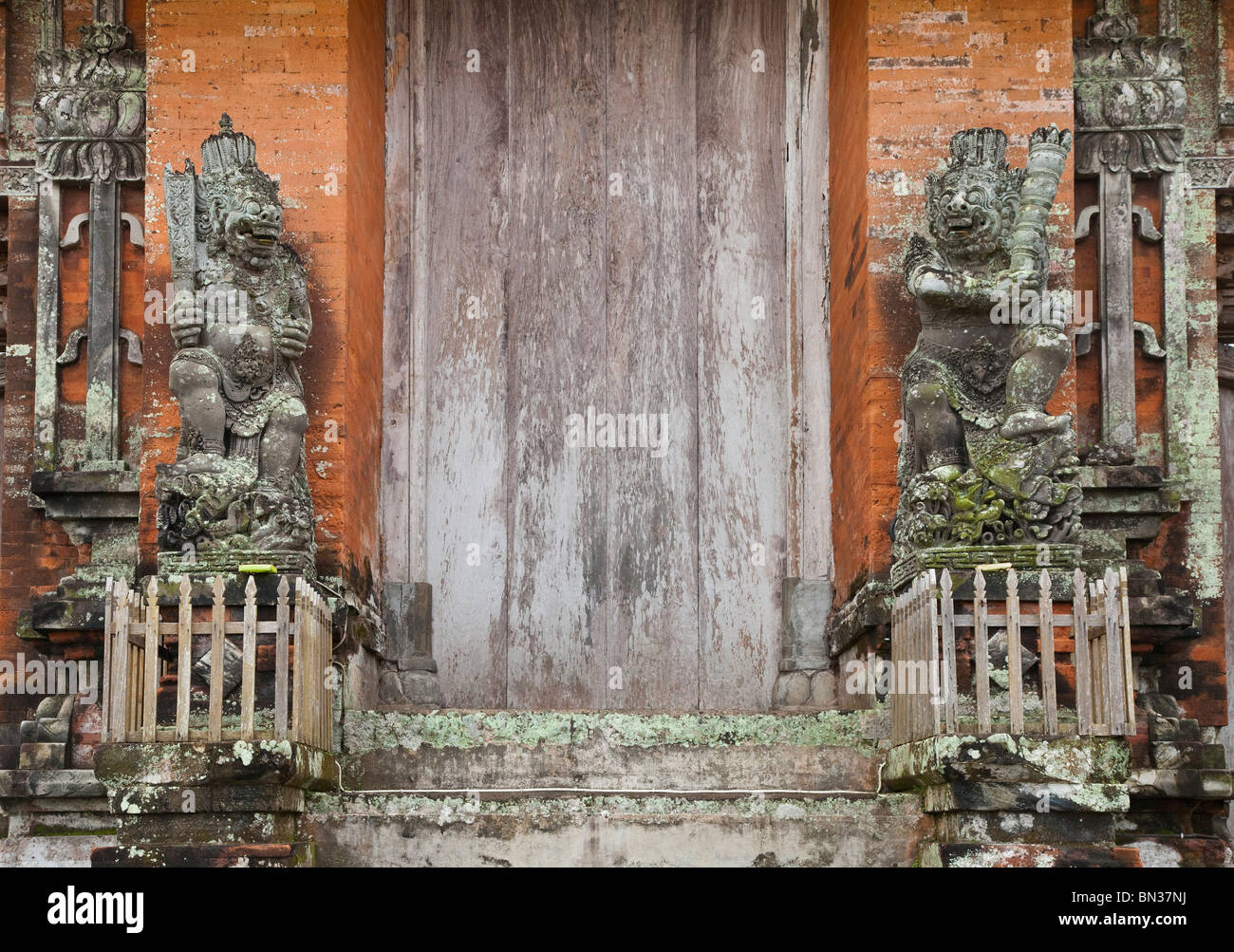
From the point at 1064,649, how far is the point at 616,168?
3.94 m

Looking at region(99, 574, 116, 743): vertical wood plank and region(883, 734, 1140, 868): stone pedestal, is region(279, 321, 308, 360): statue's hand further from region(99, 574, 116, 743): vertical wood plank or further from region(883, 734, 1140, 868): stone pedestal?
region(883, 734, 1140, 868): stone pedestal

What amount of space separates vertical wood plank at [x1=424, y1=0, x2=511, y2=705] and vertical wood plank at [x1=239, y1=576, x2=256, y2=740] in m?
2.71

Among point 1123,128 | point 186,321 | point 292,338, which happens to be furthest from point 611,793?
point 1123,128

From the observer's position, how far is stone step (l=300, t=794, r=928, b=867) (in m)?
7.44

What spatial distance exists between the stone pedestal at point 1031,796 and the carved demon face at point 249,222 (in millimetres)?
3901

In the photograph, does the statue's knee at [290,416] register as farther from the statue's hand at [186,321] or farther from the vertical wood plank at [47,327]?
the vertical wood plank at [47,327]

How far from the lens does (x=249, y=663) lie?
717 cm

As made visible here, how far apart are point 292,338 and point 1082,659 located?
3916 mm

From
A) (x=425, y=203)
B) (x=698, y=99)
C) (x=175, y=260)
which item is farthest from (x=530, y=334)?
(x=175, y=260)

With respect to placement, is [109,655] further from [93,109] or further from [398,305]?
[93,109]

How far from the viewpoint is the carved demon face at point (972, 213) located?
8.41 metres

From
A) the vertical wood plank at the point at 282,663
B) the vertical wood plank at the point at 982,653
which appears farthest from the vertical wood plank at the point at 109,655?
the vertical wood plank at the point at 982,653

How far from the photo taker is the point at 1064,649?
8.15 meters

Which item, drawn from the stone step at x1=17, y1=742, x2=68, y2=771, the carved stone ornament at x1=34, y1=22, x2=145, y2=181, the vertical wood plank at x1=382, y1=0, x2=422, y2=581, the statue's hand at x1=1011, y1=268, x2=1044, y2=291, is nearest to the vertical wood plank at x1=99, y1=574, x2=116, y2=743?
the stone step at x1=17, y1=742, x2=68, y2=771
